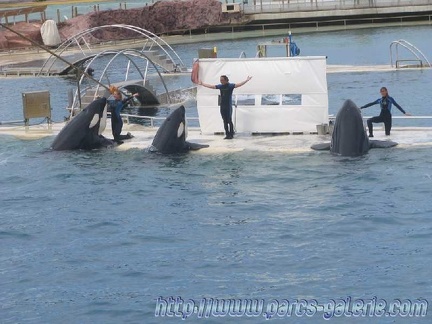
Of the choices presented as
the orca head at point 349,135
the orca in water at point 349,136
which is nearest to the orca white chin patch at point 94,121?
the orca in water at point 349,136

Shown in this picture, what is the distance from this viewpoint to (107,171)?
26156mm

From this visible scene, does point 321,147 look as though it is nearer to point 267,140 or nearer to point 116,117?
point 267,140

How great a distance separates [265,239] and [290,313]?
3739 millimetres

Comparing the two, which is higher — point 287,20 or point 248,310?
point 287,20

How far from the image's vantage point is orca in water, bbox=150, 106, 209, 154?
2705cm

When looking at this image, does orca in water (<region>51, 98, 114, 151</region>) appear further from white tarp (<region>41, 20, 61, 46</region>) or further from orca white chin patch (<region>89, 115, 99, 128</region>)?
white tarp (<region>41, 20, 61, 46</region>)

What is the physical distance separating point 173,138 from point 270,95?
303 centimetres

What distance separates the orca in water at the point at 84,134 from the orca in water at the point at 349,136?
599 centimetres

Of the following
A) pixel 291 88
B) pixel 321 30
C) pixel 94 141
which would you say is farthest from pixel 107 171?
pixel 321 30

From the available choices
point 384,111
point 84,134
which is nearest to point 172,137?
point 84,134

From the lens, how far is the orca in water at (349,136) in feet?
84.6

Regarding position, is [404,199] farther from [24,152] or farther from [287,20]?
[287,20]

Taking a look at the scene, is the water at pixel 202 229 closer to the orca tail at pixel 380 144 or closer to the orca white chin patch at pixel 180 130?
the orca tail at pixel 380 144

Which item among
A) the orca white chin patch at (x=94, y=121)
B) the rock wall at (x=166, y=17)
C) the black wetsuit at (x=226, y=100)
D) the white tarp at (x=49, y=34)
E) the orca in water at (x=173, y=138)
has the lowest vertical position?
the orca in water at (x=173, y=138)
